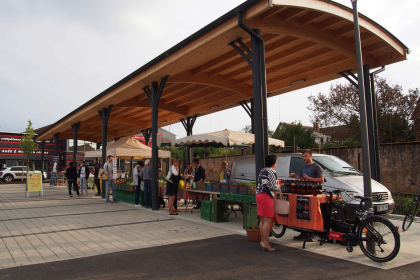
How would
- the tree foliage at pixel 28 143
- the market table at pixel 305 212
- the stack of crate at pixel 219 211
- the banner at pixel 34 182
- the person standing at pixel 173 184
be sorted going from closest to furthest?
the market table at pixel 305 212
the stack of crate at pixel 219 211
the person standing at pixel 173 184
the banner at pixel 34 182
the tree foliage at pixel 28 143

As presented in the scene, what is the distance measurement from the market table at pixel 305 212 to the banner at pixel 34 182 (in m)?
14.0

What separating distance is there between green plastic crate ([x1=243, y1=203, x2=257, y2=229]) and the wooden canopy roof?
398 cm

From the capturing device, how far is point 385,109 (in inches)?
856

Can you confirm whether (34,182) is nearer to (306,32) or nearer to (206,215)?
(206,215)

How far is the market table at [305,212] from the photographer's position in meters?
5.46

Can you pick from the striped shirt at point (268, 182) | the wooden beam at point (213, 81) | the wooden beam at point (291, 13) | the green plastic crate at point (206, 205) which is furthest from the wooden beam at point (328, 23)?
the green plastic crate at point (206, 205)

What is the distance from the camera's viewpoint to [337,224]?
5562mm

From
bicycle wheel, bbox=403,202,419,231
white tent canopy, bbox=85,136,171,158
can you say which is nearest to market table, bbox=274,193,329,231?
bicycle wheel, bbox=403,202,419,231

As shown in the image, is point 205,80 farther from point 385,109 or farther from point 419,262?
point 385,109

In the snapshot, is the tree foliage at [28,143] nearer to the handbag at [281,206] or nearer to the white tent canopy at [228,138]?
the white tent canopy at [228,138]

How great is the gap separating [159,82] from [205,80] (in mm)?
1653

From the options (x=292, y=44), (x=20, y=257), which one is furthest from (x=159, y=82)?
(x=20, y=257)

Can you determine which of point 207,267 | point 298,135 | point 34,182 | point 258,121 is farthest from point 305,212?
point 298,135

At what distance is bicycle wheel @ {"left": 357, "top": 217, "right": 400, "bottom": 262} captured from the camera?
4.80 metres
